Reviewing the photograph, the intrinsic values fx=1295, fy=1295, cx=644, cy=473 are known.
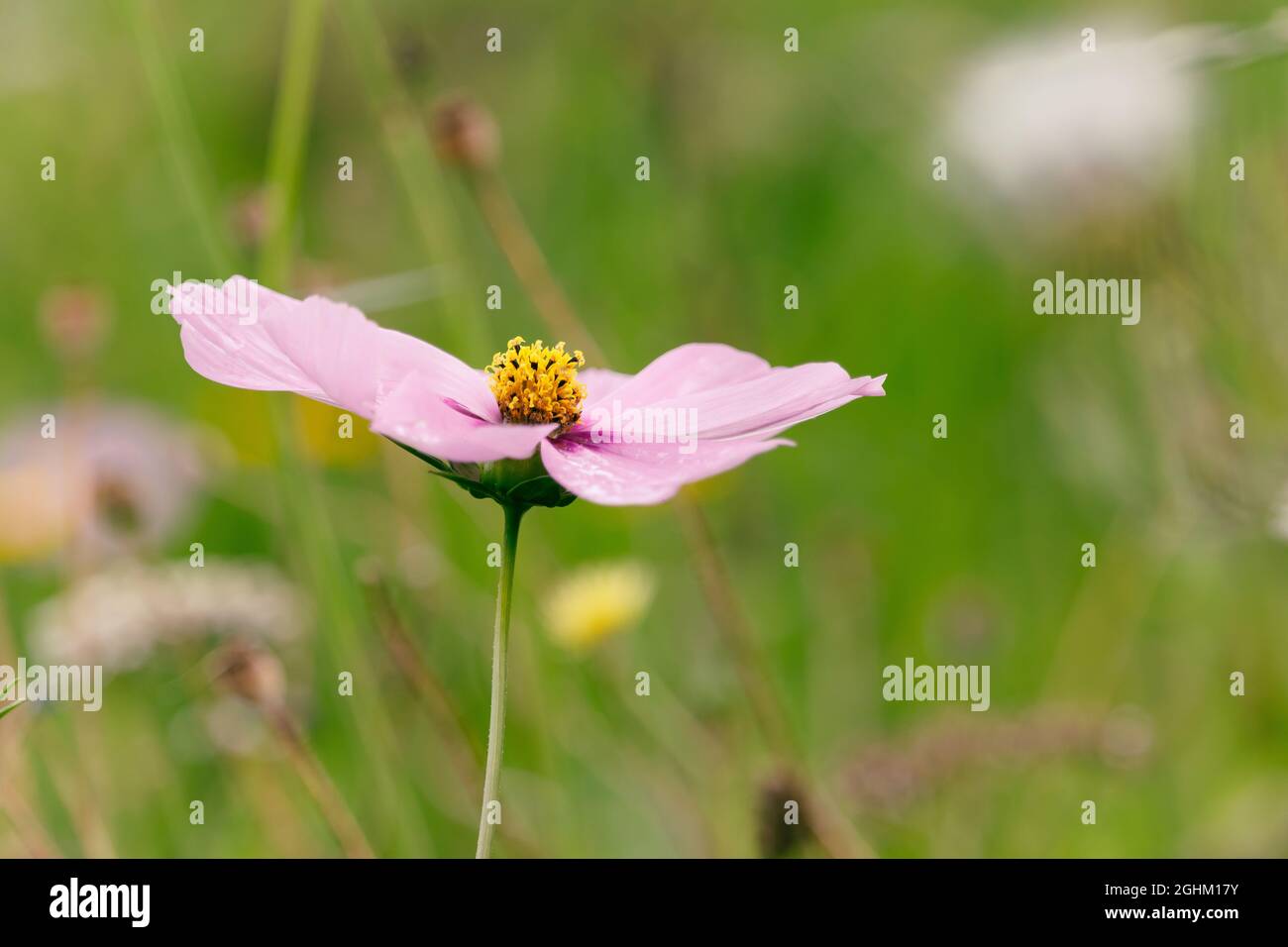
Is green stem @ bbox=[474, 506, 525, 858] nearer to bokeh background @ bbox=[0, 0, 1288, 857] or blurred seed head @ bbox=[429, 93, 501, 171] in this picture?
bokeh background @ bbox=[0, 0, 1288, 857]

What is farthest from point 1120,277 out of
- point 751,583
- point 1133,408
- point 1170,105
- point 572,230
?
point 572,230

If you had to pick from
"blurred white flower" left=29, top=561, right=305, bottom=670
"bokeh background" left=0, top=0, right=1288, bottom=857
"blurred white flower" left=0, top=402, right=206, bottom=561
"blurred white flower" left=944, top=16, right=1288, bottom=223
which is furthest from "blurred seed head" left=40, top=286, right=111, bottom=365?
"blurred white flower" left=944, top=16, right=1288, bottom=223

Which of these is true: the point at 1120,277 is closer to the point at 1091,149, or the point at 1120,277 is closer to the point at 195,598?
the point at 1091,149

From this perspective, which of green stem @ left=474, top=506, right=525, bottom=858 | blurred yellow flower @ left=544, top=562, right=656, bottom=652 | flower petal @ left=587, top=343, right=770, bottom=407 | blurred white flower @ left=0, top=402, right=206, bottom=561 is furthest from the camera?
blurred white flower @ left=0, top=402, right=206, bottom=561

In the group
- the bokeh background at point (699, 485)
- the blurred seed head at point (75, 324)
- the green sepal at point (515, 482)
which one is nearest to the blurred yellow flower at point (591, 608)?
the bokeh background at point (699, 485)

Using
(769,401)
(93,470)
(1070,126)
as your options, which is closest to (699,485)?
(1070,126)

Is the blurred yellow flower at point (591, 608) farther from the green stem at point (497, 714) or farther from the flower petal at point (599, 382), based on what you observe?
the green stem at point (497, 714)
